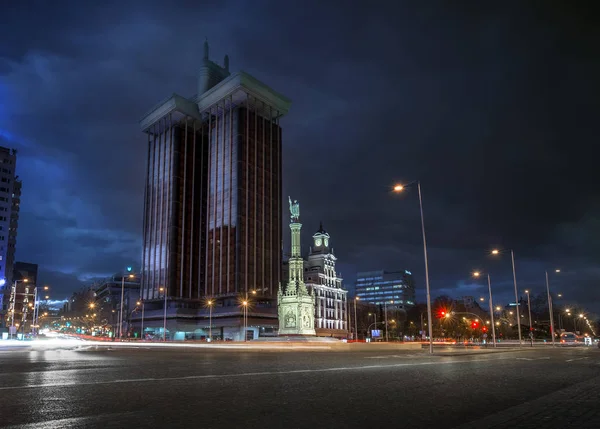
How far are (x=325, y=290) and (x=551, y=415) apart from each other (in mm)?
134317

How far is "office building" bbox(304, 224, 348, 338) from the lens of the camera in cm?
13688

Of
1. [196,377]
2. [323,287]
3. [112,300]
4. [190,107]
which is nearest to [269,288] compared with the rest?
[323,287]

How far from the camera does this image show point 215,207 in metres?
128

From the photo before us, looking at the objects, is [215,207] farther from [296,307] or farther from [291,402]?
[291,402]

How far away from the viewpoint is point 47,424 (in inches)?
245

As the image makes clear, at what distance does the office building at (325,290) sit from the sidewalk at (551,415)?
12501 centimetres

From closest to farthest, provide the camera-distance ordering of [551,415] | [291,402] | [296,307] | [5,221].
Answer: [551,415] < [291,402] < [296,307] < [5,221]

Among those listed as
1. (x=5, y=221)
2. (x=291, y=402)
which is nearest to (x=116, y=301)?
(x=5, y=221)

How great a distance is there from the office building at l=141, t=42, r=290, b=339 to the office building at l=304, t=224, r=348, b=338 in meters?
16.4

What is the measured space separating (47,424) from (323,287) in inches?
5264

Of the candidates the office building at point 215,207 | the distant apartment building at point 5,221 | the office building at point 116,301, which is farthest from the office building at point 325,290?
the distant apartment building at point 5,221

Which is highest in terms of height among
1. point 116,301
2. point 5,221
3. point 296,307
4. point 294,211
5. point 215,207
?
point 215,207

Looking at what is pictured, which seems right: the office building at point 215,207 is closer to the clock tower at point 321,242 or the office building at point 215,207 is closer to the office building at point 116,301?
the clock tower at point 321,242

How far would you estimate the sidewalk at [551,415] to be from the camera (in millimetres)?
6227
